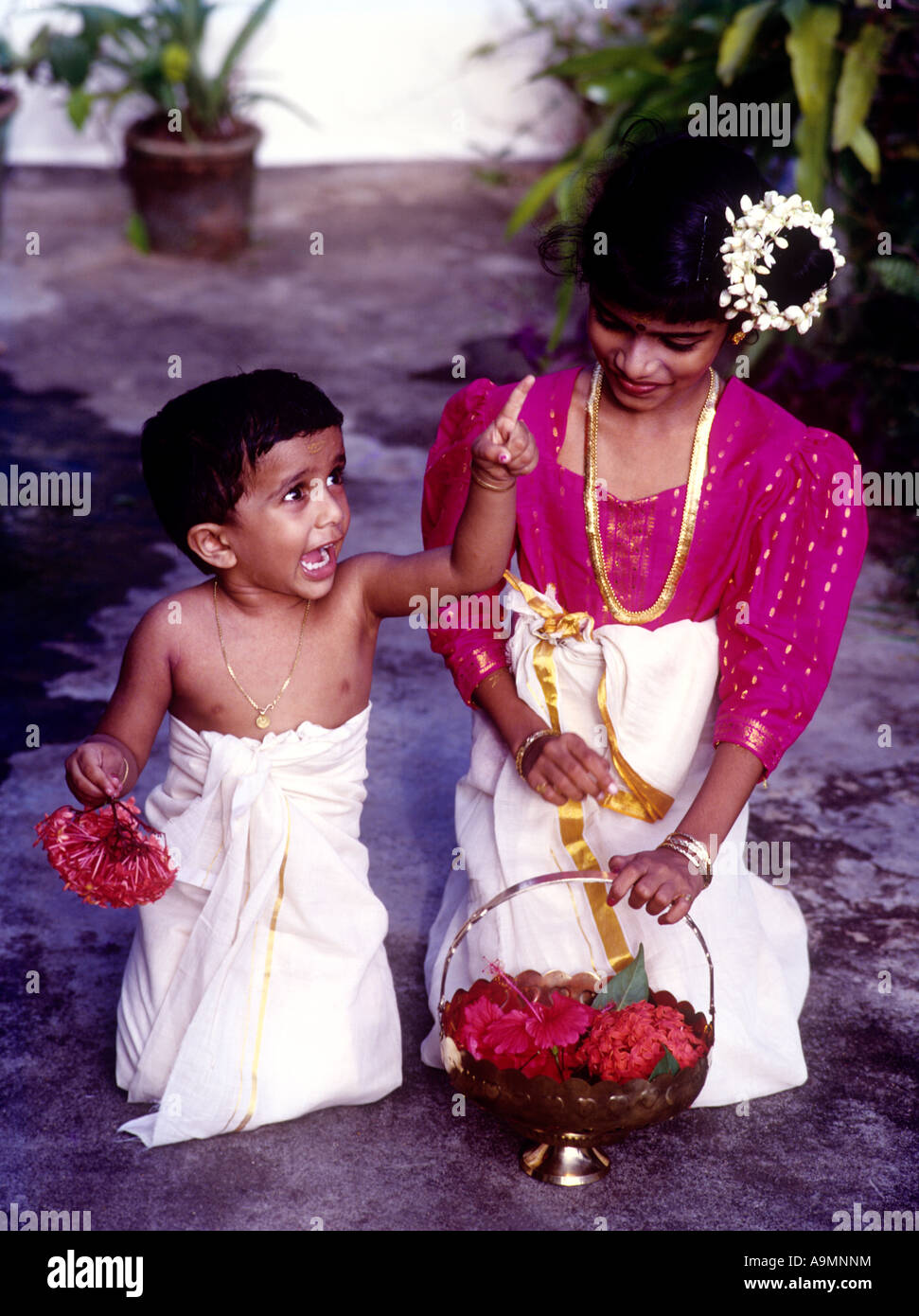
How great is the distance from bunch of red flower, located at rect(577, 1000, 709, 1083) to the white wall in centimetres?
767

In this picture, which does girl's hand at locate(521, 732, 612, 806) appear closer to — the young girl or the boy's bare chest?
the young girl

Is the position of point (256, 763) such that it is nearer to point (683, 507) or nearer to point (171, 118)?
point (683, 507)

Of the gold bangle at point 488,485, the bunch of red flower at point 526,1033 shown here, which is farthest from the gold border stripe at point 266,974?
the gold bangle at point 488,485

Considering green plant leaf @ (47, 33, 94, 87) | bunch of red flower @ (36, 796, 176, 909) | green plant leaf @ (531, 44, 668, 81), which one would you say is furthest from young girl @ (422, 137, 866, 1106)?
green plant leaf @ (47, 33, 94, 87)

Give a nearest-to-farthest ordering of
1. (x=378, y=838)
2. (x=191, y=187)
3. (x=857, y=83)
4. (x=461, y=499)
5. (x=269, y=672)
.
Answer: (x=269, y=672)
(x=461, y=499)
(x=378, y=838)
(x=857, y=83)
(x=191, y=187)

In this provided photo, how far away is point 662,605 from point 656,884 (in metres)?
0.62

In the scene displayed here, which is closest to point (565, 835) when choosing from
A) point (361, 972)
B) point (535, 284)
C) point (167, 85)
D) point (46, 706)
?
point (361, 972)

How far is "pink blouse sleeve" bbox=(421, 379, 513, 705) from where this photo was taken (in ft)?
10.1

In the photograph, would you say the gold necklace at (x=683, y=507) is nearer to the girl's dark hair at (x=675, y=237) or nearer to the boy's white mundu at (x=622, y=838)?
the boy's white mundu at (x=622, y=838)

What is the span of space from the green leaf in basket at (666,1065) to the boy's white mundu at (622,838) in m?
0.35

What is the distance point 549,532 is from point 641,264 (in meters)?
0.61

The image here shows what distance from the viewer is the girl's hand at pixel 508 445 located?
247cm

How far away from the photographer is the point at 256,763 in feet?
9.51

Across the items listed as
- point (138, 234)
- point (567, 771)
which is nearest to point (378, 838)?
point (567, 771)
